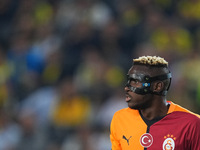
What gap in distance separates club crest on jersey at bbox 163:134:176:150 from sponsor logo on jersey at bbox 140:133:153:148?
133 millimetres

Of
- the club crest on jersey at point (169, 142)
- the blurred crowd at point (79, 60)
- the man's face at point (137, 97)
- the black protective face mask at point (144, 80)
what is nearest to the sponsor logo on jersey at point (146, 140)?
the club crest on jersey at point (169, 142)

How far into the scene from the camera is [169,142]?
4.41 meters

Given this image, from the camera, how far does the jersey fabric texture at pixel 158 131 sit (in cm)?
438

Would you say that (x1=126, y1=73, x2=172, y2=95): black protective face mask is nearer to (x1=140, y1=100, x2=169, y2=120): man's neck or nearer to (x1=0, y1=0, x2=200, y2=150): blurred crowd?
(x1=140, y1=100, x2=169, y2=120): man's neck

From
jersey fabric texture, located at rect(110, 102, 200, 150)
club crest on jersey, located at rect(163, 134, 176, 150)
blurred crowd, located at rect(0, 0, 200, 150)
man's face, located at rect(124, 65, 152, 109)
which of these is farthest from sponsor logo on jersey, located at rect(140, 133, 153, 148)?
blurred crowd, located at rect(0, 0, 200, 150)

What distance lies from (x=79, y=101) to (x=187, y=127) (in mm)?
4860

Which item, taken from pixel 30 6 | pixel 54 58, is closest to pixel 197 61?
pixel 54 58

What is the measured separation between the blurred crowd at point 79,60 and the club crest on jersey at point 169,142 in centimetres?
368

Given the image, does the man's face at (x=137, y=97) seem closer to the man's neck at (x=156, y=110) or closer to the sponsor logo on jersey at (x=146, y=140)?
the man's neck at (x=156, y=110)

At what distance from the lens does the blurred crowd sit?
8.62 m

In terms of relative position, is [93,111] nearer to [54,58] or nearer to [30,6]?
[54,58]

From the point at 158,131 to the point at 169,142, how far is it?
0.16 meters

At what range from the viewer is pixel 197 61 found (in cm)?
905

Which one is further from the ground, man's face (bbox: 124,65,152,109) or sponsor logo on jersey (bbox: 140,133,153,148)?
man's face (bbox: 124,65,152,109)
